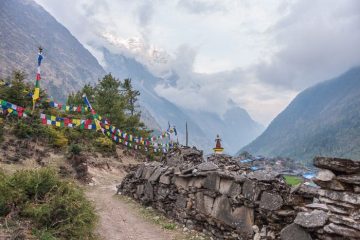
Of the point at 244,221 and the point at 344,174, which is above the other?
the point at 344,174

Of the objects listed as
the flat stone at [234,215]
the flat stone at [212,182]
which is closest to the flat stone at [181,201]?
the flat stone at [212,182]

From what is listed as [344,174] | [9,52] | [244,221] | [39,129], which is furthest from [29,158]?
[9,52]

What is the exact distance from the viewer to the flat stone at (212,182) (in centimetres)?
946

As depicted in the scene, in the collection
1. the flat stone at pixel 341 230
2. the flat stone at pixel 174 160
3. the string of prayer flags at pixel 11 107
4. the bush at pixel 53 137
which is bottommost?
the flat stone at pixel 341 230

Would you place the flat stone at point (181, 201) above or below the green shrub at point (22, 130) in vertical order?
below

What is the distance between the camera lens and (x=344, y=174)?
614cm

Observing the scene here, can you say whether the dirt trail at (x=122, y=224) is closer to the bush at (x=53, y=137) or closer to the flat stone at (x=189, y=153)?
the flat stone at (x=189, y=153)

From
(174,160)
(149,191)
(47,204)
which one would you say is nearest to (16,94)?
(174,160)

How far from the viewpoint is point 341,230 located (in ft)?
18.9

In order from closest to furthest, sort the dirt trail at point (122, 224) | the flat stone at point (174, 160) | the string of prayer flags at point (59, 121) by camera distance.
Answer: the dirt trail at point (122, 224) → the flat stone at point (174, 160) → the string of prayer flags at point (59, 121)

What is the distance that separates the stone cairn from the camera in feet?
19.7

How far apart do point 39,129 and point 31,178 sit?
60.4 ft

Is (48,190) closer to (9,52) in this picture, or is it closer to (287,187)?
(287,187)

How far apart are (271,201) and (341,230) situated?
1.98m
